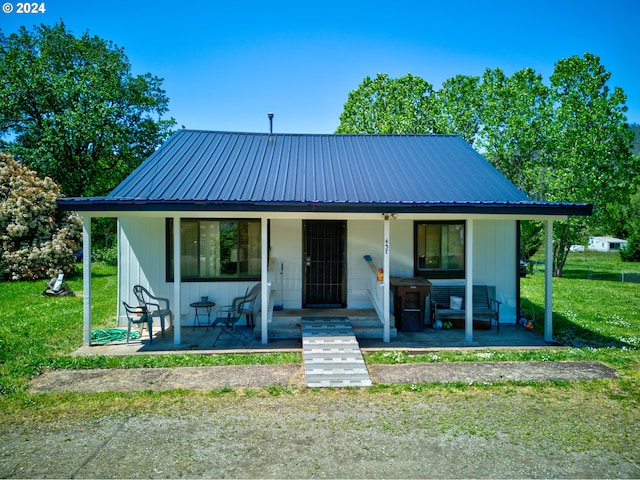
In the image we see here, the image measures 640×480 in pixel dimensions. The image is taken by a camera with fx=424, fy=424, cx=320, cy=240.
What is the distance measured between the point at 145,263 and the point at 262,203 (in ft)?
12.2

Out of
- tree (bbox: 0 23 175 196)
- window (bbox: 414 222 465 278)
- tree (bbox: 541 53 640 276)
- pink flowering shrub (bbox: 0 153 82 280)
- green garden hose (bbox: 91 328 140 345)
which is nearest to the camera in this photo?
green garden hose (bbox: 91 328 140 345)

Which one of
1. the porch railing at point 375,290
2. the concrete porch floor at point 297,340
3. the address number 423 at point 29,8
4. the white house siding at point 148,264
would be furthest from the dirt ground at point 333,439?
the address number 423 at point 29,8

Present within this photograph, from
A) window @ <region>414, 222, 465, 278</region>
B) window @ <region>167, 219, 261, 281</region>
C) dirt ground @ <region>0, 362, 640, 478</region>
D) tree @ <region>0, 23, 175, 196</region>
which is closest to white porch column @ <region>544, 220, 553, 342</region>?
window @ <region>414, 222, 465, 278</region>

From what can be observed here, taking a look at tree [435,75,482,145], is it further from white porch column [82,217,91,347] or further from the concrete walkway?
white porch column [82,217,91,347]

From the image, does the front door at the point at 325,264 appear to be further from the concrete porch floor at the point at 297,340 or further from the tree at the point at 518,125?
the tree at the point at 518,125

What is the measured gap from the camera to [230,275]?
31.7 ft

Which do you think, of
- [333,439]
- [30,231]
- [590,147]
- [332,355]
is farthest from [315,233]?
[590,147]

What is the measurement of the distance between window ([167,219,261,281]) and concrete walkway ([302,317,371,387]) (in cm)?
201

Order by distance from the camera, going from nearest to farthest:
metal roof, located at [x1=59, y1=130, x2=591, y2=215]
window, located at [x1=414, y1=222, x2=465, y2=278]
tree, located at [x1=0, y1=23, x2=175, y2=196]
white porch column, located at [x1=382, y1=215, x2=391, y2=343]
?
1. metal roof, located at [x1=59, y1=130, x2=591, y2=215]
2. white porch column, located at [x1=382, y1=215, x2=391, y2=343]
3. window, located at [x1=414, y1=222, x2=465, y2=278]
4. tree, located at [x1=0, y1=23, x2=175, y2=196]

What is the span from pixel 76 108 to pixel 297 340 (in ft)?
73.9

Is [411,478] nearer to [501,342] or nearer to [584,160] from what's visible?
[501,342]

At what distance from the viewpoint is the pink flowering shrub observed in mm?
17188

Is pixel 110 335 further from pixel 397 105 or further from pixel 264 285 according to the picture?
pixel 397 105

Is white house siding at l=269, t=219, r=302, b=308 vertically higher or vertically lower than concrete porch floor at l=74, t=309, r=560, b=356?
higher
